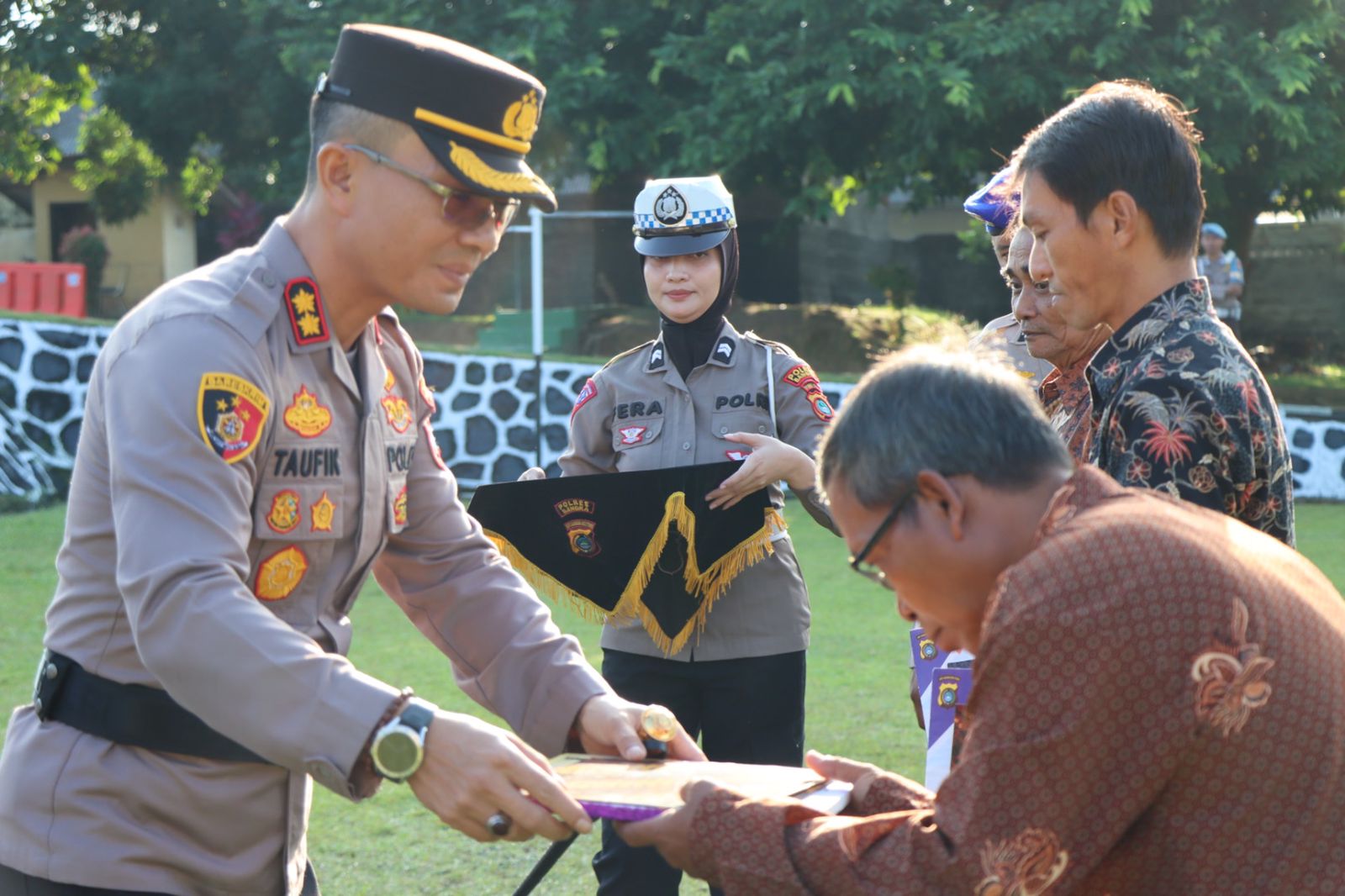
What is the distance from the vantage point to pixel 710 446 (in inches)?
157

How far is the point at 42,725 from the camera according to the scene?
6.91 feet

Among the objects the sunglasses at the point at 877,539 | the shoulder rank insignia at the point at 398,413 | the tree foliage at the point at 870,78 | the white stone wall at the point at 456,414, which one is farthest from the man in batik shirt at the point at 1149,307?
the tree foliage at the point at 870,78

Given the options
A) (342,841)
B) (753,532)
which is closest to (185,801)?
(753,532)

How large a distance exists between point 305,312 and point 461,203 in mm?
299

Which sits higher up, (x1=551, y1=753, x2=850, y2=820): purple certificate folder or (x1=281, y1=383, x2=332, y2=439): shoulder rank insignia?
(x1=281, y1=383, x2=332, y2=439): shoulder rank insignia

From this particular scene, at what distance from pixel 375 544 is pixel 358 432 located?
0.65 feet

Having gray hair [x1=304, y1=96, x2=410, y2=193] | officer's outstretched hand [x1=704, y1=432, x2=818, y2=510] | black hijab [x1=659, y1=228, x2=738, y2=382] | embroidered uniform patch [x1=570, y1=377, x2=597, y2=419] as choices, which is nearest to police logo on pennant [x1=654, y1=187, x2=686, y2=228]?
black hijab [x1=659, y1=228, x2=738, y2=382]

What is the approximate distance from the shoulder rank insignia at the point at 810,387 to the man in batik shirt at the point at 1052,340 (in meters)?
0.84

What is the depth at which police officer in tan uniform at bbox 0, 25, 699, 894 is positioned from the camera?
1.92m

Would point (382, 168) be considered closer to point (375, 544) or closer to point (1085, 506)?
point (375, 544)

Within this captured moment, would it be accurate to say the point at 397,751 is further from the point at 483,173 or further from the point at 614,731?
the point at 483,173

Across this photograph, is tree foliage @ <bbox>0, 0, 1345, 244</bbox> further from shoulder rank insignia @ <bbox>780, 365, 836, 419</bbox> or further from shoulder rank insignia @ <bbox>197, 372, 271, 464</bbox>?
shoulder rank insignia @ <bbox>197, 372, 271, 464</bbox>

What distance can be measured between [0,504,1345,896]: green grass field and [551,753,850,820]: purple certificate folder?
7.69 ft

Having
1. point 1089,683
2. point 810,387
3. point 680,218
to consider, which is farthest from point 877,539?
point 680,218
